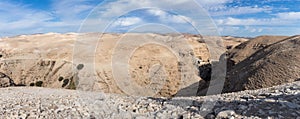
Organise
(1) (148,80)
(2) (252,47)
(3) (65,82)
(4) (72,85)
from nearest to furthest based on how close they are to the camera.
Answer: (1) (148,80) < (2) (252,47) < (4) (72,85) < (3) (65,82)

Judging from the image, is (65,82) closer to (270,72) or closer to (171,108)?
(270,72)

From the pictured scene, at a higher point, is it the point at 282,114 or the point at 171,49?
the point at 171,49

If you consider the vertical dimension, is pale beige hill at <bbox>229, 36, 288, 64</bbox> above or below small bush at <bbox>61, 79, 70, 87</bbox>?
above

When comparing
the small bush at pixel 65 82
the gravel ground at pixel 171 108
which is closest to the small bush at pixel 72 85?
the small bush at pixel 65 82

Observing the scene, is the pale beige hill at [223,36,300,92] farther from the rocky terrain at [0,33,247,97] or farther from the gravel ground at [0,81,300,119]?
the gravel ground at [0,81,300,119]

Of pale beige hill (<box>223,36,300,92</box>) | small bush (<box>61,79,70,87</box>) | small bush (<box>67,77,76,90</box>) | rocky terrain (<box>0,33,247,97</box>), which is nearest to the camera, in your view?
pale beige hill (<box>223,36,300,92</box>)

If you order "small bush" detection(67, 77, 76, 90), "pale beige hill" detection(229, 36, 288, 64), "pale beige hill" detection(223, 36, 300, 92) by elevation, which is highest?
"pale beige hill" detection(229, 36, 288, 64)

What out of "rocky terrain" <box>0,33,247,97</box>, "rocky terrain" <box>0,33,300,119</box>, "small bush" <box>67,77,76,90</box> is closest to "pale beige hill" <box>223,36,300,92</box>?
"rocky terrain" <box>0,33,300,119</box>

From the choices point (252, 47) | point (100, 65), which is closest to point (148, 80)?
point (100, 65)

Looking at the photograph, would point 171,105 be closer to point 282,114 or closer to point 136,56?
point 282,114

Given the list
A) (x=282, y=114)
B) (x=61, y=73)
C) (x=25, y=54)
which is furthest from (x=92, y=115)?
(x=25, y=54)

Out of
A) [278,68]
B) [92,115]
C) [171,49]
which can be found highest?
[171,49]

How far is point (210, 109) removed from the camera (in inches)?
412

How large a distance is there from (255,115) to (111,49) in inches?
1607
